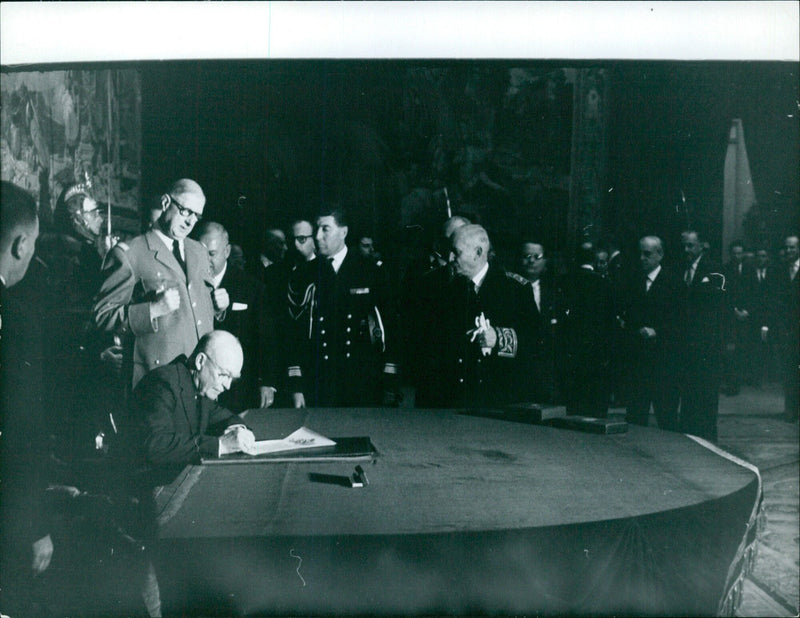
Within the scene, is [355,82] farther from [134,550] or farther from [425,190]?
[134,550]

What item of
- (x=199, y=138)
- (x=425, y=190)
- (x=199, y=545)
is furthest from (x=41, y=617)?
(x=425, y=190)

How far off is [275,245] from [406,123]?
80 cm

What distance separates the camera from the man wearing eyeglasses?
348 centimetres

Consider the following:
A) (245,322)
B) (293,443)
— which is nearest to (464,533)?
(293,443)

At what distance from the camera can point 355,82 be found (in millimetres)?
3510

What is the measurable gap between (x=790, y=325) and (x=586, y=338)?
95 centimetres

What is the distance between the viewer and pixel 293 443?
10.4 ft

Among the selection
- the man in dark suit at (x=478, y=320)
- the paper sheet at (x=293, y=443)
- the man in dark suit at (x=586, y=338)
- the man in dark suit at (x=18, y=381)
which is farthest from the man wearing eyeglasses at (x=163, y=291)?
the man in dark suit at (x=586, y=338)

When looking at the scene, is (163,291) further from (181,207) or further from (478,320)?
(478,320)

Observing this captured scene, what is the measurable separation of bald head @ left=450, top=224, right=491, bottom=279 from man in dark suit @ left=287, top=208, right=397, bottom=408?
0.36m

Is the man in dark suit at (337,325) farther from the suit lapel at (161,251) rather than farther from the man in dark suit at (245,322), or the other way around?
the suit lapel at (161,251)

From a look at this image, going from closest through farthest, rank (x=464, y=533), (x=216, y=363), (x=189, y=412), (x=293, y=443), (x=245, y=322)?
(x=464, y=533), (x=293, y=443), (x=189, y=412), (x=216, y=363), (x=245, y=322)

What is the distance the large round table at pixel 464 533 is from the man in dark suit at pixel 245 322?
583 millimetres

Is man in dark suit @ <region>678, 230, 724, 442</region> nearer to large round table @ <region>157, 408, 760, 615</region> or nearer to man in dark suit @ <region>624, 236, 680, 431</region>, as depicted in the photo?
man in dark suit @ <region>624, 236, 680, 431</region>
